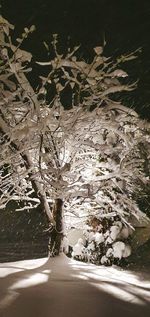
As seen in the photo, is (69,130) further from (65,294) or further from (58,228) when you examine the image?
(65,294)

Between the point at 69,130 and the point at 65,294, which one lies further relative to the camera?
the point at 69,130

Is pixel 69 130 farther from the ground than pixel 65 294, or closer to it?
farther from the ground

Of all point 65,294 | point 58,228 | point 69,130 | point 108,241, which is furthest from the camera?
point 108,241

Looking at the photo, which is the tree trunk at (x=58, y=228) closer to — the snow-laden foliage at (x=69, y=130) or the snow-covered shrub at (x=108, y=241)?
the snow-laden foliage at (x=69, y=130)

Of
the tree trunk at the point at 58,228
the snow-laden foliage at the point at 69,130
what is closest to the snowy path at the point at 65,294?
the tree trunk at the point at 58,228

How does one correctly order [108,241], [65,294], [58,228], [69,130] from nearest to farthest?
1. [65,294]
2. [69,130]
3. [58,228]
4. [108,241]

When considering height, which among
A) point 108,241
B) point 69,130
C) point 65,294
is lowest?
point 65,294

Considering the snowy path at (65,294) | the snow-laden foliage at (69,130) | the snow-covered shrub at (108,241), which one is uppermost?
the snow-laden foliage at (69,130)

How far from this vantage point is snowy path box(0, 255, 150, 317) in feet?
14.5

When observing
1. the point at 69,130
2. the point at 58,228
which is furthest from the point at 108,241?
the point at 69,130

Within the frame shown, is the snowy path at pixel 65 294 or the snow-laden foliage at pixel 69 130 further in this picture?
the snow-laden foliage at pixel 69 130

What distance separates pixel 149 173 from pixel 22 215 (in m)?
8.75

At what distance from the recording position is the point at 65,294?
16.4 ft

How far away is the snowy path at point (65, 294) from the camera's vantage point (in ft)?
14.5
